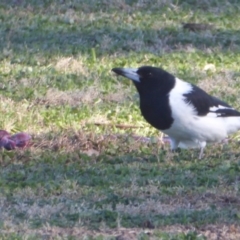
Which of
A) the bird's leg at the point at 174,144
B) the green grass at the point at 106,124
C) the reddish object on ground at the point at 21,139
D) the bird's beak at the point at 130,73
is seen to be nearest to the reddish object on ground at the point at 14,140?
the reddish object on ground at the point at 21,139

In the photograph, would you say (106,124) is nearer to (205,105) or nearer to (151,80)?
(151,80)

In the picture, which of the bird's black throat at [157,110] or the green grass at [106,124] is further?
the bird's black throat at [157,110]

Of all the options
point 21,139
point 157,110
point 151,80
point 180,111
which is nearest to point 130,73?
point 151,80

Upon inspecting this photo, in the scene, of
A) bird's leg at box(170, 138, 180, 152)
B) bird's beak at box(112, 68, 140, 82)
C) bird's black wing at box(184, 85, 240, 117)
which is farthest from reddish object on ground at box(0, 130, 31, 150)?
bird's black wing at box(184, 85, 240, 117)

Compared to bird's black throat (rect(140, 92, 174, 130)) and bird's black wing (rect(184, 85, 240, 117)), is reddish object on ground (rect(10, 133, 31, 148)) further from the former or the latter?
bird's black wing (rect(184, 85, 240, 117))

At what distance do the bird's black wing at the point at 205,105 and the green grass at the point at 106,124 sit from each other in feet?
1.09

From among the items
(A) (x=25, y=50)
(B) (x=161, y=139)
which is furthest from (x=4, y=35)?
(B) (x=161, y=139)

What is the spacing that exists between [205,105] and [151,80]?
21.0 inches

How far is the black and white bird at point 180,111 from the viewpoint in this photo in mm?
8211

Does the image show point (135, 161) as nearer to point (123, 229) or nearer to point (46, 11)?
point (123, 229)

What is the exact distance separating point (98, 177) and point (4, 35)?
6.50 metres

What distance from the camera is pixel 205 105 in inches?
335

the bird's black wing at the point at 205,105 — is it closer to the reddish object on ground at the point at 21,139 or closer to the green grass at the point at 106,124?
the green grass at the point at 106,124

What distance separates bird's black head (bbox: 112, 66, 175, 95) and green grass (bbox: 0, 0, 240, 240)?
0.56 metres
